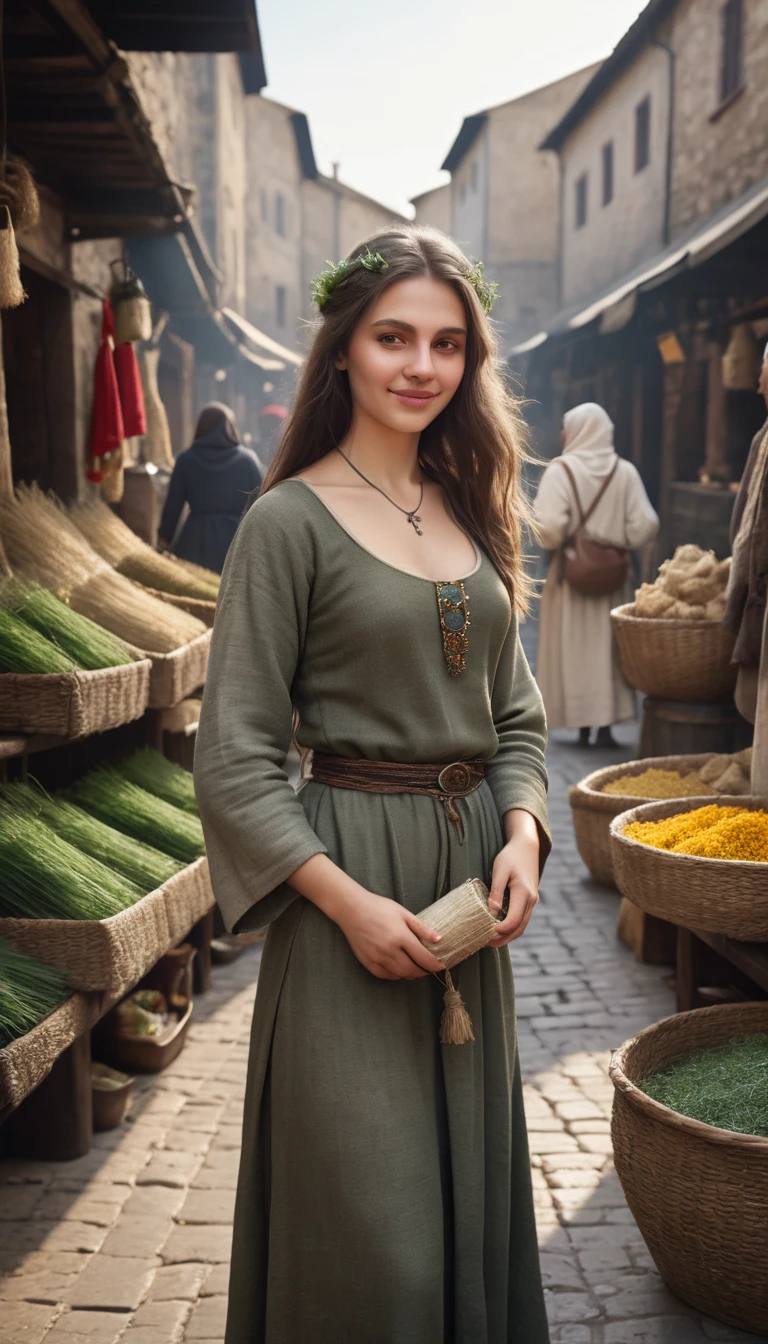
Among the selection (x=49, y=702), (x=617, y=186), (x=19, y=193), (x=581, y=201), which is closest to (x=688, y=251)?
(x=19, y=193)

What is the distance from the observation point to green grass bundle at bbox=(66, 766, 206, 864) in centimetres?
430

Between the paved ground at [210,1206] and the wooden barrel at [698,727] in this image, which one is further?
the wooden barrel at [698,727]

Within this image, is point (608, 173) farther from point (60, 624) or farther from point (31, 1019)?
point (31, 1019)

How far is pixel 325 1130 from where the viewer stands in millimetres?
1956

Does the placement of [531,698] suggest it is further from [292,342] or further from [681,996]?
[292,342]

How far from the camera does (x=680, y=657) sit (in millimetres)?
5559

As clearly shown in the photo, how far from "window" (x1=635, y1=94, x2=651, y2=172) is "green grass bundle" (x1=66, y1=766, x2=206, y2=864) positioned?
15.8 meters

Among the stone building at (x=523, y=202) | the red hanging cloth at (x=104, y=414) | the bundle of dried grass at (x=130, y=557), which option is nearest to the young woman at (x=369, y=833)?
the bundle of dried grass at (x=130, y=557)

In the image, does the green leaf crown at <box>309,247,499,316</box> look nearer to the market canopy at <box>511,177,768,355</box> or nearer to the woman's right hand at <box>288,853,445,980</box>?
the woman's right hand at <box>288,853,445,980</box>

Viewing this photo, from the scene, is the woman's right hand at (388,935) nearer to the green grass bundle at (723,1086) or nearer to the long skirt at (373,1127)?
the long skirt at (373,1127)

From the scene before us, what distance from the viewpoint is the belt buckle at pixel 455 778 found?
2.10 meters

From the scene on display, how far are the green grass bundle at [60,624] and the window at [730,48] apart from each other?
1190 cm

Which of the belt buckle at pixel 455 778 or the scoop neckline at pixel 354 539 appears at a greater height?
the scoop neckline at pixel 354 539

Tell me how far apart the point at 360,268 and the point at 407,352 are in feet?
0.52
